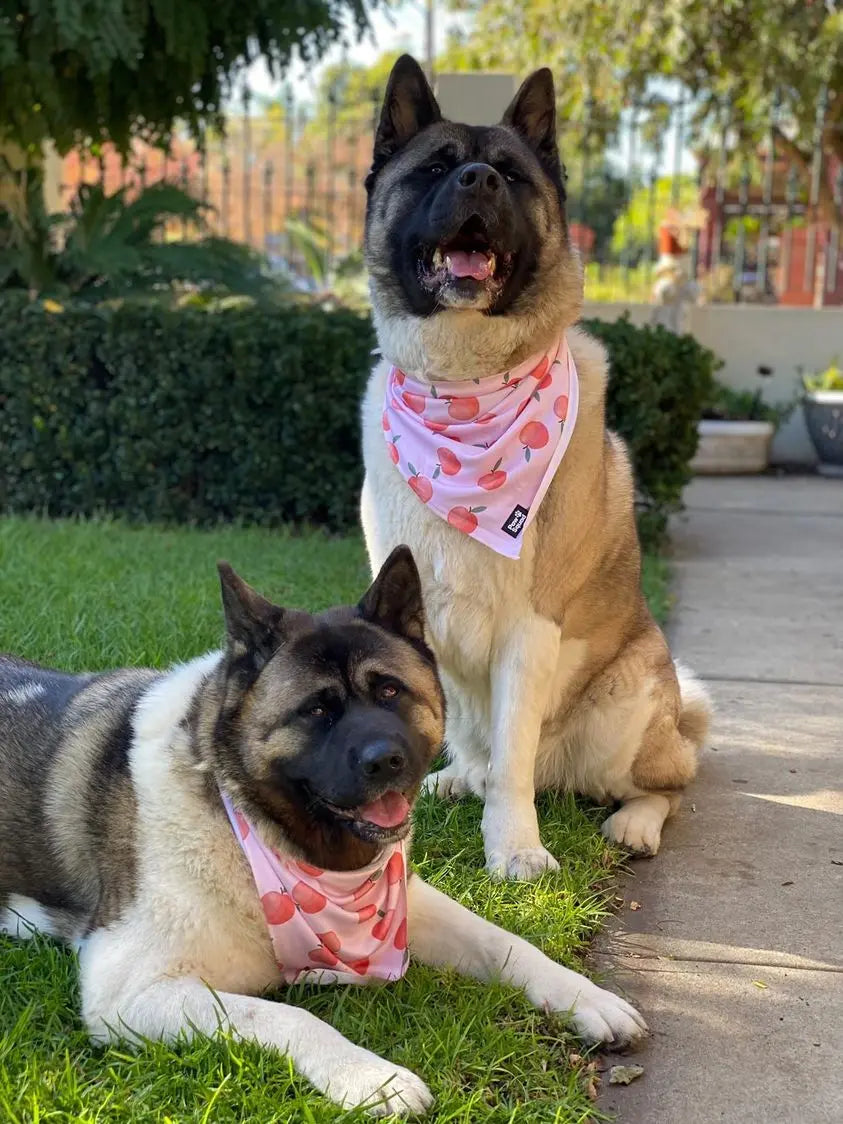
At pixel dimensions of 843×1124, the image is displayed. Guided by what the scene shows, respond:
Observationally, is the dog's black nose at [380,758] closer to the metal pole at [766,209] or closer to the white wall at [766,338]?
the white wall at [766,338]

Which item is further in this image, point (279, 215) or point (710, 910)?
point (279, 215)

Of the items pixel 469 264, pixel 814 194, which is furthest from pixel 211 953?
pixel 814 194

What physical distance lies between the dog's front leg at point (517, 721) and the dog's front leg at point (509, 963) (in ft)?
1.99

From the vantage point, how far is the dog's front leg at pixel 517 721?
3.69 m

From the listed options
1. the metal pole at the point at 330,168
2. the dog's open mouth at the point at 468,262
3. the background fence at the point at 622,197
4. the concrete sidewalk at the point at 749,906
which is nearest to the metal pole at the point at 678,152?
the background fence at the point at 622,197

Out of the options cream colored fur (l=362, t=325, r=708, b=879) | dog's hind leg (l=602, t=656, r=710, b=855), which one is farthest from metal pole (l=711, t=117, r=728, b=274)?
dog's hind leg (l=602, t=656, r=710, b=855)

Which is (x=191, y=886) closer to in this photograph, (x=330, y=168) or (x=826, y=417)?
(x=826, y=417)

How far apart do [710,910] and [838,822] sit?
827 millimetres

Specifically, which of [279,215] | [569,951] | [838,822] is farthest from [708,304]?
[569,951]

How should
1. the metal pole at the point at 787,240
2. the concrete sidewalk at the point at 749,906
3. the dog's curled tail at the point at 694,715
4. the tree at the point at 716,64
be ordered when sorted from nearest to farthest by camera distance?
the concrete sidewalk at the point at 749,906 < the dog's curled tail at the point at 694,715 < the metal pole at the point at 787,240 < the tree at the point at 716,64

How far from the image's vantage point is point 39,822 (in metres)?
3.07

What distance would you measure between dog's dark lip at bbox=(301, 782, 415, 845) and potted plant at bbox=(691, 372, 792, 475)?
30.6 feet

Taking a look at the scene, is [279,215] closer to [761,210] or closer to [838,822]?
[761,210]

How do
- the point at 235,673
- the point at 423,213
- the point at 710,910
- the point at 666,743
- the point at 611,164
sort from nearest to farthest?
the point at 235,673, the point at 710,910, the point at 423,213, the point at 666,743, the point at 611,164
